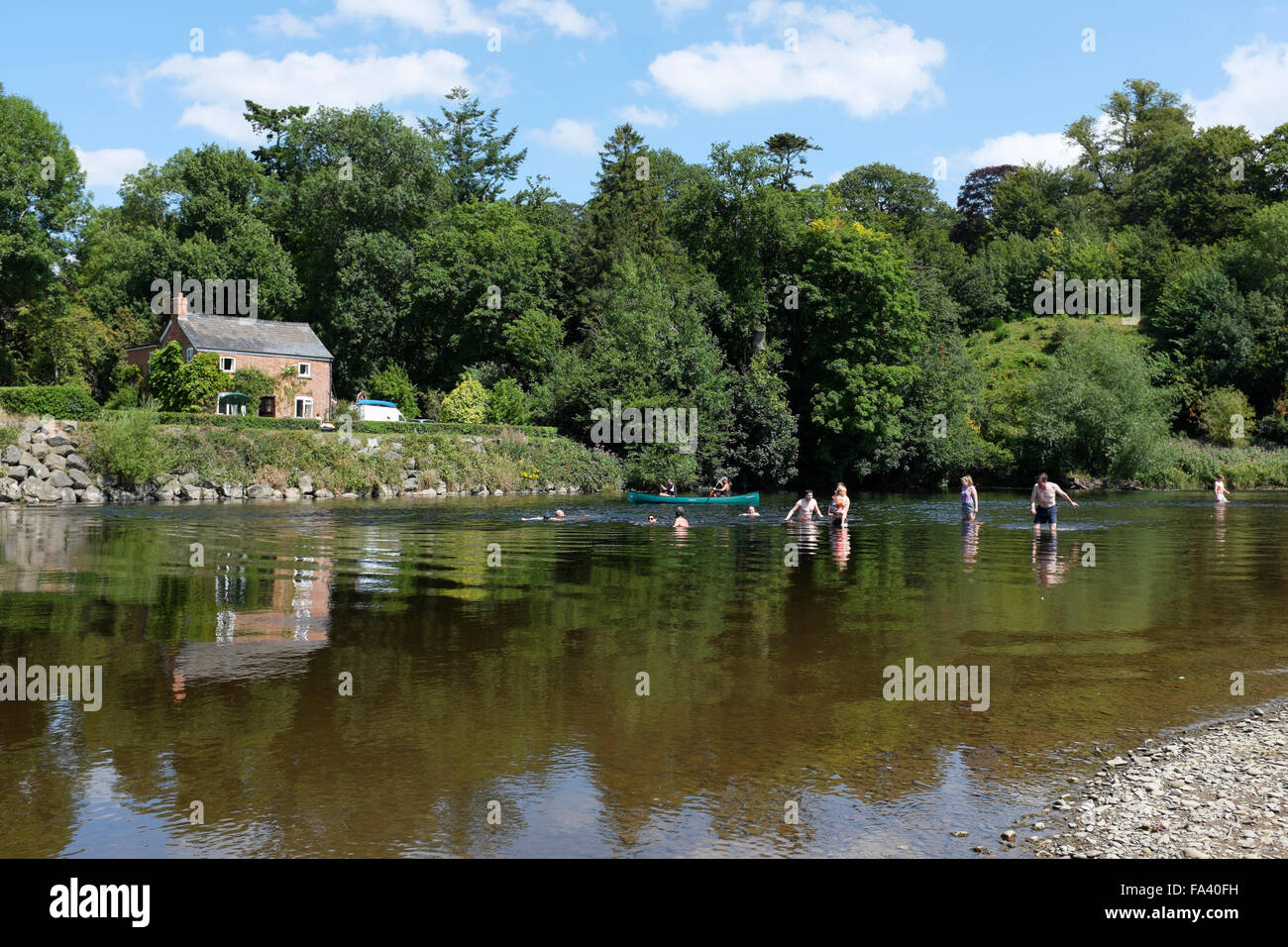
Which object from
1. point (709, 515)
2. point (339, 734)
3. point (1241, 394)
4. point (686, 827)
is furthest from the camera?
point (1241, 394)

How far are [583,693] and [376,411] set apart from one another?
58.0 metres

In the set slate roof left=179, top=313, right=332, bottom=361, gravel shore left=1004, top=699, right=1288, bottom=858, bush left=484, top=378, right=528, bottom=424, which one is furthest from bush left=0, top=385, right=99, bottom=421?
gravel shore left=1004, top=699, right=1288, bottom=858

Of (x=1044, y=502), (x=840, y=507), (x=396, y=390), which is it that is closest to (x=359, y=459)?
(x=396, y=390)

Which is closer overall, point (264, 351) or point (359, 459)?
point (359, 459)

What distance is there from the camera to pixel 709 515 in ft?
140

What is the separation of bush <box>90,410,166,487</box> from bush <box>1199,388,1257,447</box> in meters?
71.6

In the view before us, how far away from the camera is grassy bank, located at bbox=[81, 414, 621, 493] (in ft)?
153

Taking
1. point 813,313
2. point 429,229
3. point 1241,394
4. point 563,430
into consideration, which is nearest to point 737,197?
point 813,313

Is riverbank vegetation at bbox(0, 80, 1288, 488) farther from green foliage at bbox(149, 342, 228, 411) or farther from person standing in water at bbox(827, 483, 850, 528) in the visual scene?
person standing in water at bbox(827, 483, 850, 528)

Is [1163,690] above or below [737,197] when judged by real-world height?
below

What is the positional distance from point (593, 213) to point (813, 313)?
2019 cm

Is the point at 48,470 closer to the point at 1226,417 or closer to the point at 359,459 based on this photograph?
the point at 359,459

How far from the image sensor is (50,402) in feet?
160
